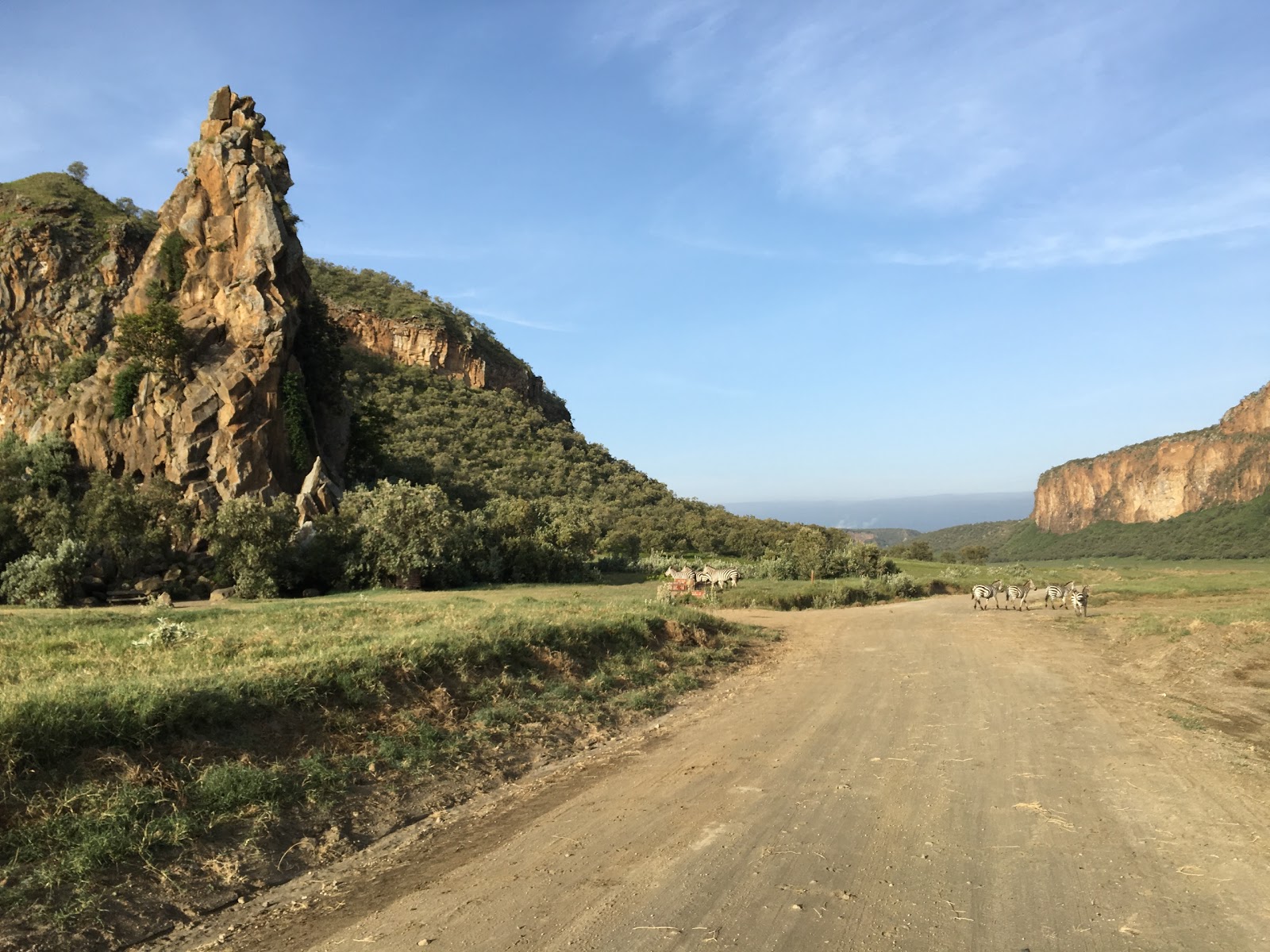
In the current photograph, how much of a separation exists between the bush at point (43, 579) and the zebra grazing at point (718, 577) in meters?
25.2

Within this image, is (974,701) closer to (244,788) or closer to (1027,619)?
(244,788)

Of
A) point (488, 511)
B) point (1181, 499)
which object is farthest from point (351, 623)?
point (1181, 499)

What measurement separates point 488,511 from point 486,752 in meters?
34.1

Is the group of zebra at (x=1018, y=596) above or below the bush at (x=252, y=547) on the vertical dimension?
below

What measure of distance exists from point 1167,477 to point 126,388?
5750 inches

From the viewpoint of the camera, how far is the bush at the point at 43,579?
26.9m

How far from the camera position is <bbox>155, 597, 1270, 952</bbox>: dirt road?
5027 mm

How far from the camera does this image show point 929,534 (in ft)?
625

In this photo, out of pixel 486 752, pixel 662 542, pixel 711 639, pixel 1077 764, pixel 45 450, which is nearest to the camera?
pixel 1077 764

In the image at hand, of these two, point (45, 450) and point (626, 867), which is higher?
point (45, 450)

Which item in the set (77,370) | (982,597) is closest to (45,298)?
(77,370)

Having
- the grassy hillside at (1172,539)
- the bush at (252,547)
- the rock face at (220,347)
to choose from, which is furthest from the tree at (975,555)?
the bush at (252,547)

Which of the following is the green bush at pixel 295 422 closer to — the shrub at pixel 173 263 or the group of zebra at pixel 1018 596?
the shrub at pixel 173 263

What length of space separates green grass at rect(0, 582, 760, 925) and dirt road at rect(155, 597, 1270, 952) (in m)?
1.01
